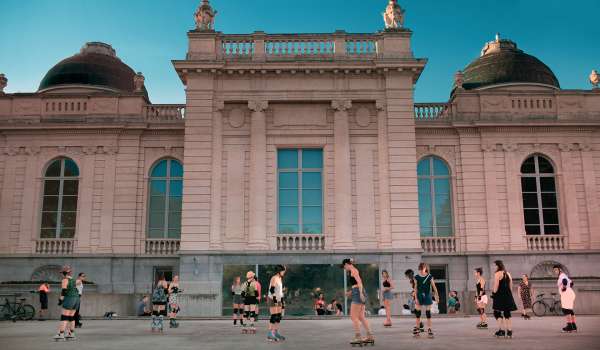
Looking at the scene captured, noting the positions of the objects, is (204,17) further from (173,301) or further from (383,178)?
(173,301)

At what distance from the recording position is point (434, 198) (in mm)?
31547

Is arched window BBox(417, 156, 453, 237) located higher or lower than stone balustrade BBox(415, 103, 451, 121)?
lower

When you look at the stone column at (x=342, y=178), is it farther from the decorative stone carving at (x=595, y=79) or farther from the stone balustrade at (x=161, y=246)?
the decorative stone carving at (x=595, y=79)

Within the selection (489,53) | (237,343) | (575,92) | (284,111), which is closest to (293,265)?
(284,111)

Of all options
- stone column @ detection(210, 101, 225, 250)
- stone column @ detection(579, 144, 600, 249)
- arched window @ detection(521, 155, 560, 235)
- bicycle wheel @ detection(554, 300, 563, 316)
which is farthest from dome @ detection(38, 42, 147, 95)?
bicycle wheel @ detection(554, 300, 563, 316)

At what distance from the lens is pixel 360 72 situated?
2977cm

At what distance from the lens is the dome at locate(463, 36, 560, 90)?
37.0 m

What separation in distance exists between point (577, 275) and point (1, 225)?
2826 cm

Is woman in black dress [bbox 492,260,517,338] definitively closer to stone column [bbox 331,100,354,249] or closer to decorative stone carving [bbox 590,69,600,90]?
stone column [bbox 331,100,354,249]

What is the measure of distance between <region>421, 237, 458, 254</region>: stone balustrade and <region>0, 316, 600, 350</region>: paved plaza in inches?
437

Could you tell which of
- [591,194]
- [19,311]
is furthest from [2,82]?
[591,194]

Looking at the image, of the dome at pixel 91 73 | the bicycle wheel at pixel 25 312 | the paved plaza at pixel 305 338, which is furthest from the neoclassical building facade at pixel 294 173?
the paved plaza at pixel 305 338

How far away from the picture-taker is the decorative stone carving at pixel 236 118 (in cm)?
2958

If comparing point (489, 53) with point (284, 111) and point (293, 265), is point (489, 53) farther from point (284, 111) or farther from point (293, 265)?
point (293, 265)
